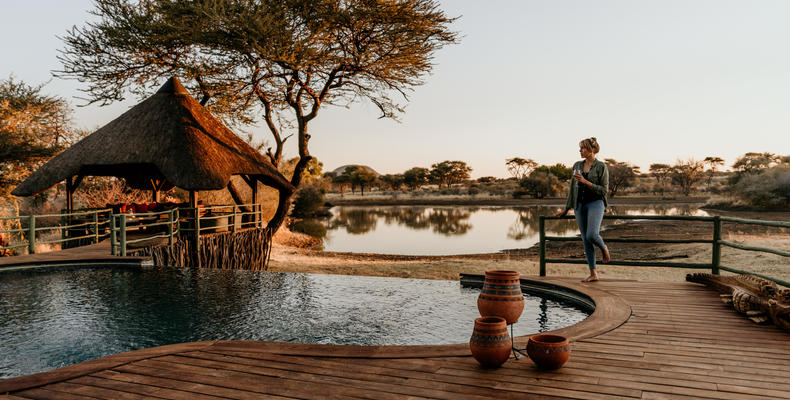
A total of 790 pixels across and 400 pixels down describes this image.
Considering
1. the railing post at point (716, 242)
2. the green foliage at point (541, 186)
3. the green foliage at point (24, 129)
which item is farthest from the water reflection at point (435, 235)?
the green foliage at point (541, 186)

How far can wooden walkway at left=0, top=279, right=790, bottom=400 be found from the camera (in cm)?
240

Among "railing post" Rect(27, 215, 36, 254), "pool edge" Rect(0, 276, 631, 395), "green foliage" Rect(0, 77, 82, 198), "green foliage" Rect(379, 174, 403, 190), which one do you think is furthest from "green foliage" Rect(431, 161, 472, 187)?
"pool edge" Rect(0, 276, 631, 395)

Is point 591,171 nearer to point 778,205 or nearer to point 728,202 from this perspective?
point 778,205

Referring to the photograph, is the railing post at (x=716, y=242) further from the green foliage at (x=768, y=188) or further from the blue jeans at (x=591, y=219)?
the green foliage at (x=768, y=188)

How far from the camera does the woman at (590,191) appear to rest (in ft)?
15.5

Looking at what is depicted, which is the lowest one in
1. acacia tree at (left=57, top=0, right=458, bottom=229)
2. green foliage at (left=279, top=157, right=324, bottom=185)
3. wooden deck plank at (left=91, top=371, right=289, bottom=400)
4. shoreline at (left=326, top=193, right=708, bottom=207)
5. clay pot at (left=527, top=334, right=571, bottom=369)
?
shoreline at (left=326, top=193, right=708, bottom=207)

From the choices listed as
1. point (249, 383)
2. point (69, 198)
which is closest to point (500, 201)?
point (69, 198)

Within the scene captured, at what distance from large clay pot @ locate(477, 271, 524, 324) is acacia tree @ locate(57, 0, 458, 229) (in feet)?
37.3

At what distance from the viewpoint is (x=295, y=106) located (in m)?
15.9

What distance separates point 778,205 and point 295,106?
2560cm

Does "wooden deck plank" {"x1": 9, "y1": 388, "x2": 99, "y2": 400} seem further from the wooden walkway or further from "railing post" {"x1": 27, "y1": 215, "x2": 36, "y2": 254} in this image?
"railing post" {"x1": 27, "y1": 215, "x2": 36, "y2": 254}

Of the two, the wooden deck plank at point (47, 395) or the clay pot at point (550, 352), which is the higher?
the clay pot at point (550, 352)

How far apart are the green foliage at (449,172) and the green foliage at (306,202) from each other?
4834 centimetres

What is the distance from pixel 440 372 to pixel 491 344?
304mm
